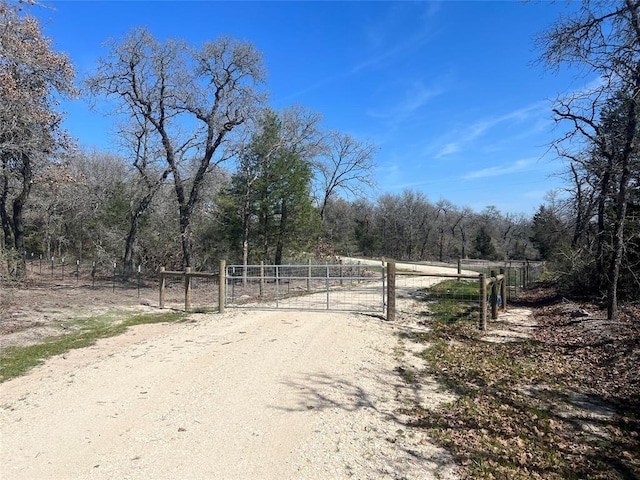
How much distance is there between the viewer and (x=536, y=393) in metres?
6.41

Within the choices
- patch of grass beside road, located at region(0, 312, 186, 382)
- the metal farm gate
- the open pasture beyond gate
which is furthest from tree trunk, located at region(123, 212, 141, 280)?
the open pasture beyond gate

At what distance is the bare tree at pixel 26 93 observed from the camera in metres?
12.3

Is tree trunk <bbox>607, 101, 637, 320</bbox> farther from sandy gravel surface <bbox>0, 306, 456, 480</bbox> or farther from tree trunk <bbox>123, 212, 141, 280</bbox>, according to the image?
tree trunk <bbox>123, 212, 141, 280</bbox>

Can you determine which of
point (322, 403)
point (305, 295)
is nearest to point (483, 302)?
point (322, 403)

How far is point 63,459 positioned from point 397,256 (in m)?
63.5

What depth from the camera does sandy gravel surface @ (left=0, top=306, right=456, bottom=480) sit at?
12.8 feet

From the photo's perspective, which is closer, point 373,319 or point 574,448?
point 574,448

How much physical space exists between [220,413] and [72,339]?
5658 millimetres

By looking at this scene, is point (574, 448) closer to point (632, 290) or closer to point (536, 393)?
point (536, 393)

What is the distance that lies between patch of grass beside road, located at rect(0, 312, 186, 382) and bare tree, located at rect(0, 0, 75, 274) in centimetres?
518

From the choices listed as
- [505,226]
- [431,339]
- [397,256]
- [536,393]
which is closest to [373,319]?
[431,339]

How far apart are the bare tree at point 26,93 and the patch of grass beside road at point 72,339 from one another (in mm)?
5176

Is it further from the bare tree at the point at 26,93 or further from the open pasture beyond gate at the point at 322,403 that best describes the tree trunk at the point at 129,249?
the open pasture beyond gate at the point at 322,403

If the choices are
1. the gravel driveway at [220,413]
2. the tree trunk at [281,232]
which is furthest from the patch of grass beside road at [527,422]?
the tree trunk at [281,232]
